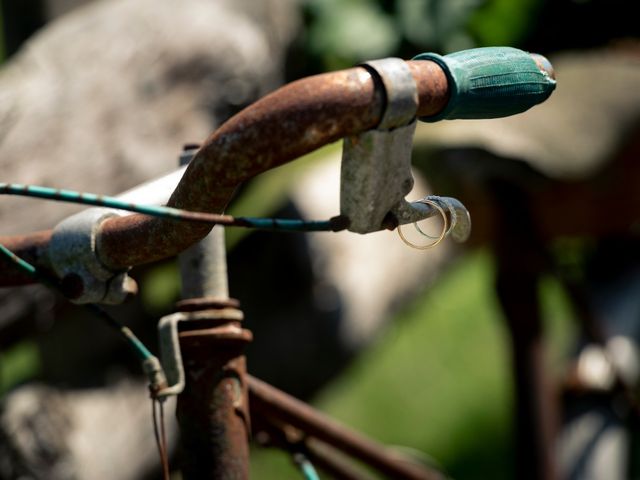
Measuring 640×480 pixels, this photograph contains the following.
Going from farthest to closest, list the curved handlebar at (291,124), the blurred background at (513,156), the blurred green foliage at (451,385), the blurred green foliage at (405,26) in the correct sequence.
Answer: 1. the blurred green foliage at (451,385)
2. the blurred green foliage at (405,26)
3. the blurred background at (513,156)
4. the curved handlebar at (291,124)

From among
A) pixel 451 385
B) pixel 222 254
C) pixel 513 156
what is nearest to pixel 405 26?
pixel 513 156

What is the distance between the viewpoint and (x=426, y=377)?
25.1ft

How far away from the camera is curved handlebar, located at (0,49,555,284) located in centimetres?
84

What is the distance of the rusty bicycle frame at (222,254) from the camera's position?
844 millimetres

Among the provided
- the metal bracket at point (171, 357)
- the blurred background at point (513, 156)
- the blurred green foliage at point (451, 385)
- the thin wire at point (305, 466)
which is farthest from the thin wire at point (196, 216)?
the blurred green foliage at point (451, 385)

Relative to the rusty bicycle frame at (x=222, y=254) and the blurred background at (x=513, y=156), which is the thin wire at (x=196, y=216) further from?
the blurred background at (x=513, y=156)

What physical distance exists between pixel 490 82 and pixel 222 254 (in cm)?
46

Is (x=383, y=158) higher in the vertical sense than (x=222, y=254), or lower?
higher

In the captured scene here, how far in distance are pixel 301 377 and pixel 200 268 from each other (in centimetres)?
221

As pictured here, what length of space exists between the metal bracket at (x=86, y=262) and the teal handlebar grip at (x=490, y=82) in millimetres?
362

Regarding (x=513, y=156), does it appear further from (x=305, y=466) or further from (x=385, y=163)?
(x=385, y=163)

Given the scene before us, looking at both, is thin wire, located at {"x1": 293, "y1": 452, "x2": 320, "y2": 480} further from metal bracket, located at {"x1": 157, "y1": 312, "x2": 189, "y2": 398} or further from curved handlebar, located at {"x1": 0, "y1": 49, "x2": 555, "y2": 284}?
curved handlebar, located at {"x1": 0, "y1": 49, "x2": 555, "y2": 284}

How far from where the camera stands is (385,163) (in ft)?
2.93

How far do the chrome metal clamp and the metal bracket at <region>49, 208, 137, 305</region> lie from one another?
0.28 meters
